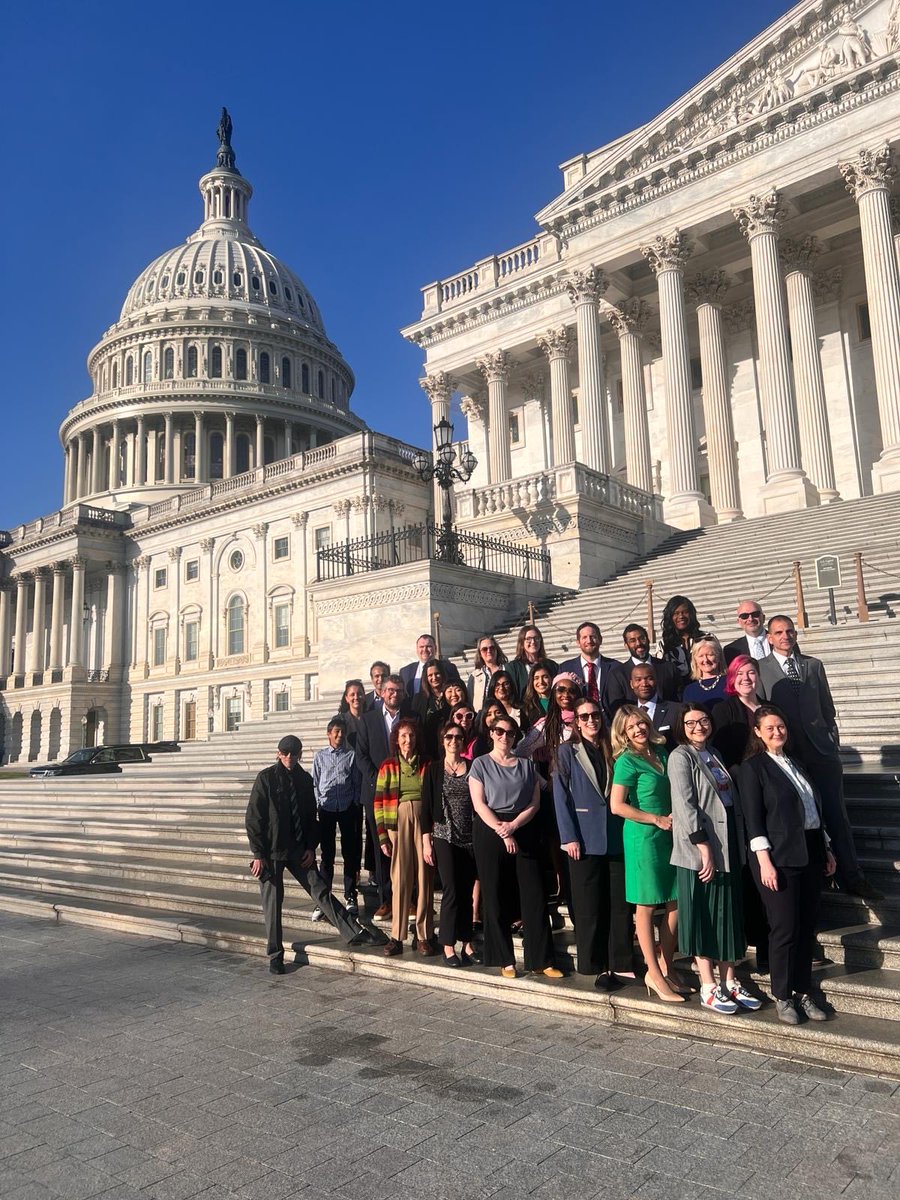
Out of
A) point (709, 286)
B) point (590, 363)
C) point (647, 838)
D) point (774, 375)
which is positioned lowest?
point (647, 838)

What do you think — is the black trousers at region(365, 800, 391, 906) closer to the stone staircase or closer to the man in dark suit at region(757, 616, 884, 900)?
the stone staircase

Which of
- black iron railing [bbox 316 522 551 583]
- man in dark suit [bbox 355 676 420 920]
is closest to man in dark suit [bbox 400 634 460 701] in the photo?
man in dark suit [bbox 355 676 420 920]

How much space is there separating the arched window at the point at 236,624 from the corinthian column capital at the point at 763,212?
39266mm

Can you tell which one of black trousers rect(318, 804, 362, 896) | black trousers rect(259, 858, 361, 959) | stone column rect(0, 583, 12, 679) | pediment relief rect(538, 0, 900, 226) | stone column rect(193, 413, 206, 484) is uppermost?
stone column rect(193, 413, 206, 484)

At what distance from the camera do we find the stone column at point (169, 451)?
261 feet

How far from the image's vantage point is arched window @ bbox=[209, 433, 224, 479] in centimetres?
8144

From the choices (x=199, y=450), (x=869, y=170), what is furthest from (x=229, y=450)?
(x=869, y=170)

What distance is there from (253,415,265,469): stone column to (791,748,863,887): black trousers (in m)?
77.3

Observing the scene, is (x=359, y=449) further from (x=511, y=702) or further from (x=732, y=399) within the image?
(x=511, y=702)

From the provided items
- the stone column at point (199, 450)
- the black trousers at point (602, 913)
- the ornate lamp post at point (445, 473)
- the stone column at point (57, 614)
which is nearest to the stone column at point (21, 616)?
the stone column at point (57, 614)

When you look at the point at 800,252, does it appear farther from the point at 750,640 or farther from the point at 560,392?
the point at 750,640

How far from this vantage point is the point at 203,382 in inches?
3221

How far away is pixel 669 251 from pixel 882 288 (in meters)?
6.99

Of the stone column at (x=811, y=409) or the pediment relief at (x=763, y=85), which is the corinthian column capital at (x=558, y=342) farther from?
the stone column at (x=811, y=409)
